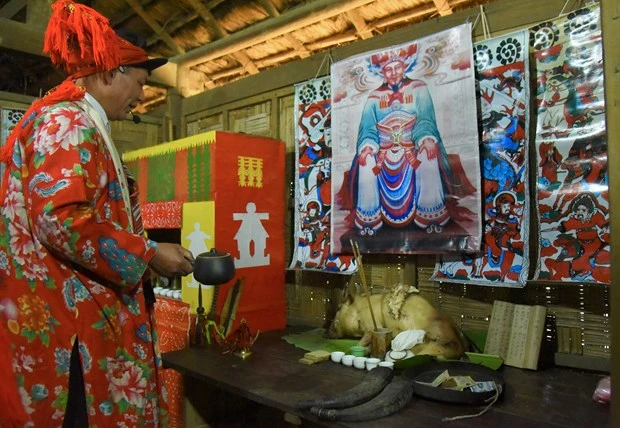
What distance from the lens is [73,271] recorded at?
5.84 feet

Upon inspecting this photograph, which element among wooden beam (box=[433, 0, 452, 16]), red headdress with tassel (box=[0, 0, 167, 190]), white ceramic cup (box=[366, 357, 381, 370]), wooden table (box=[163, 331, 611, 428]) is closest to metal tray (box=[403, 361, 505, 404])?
wooden table (box=[163, 331, 611, 428])

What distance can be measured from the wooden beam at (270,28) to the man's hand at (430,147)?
1.19 meters

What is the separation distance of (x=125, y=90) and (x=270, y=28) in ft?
7.51

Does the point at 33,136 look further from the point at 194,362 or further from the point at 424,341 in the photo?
the point at 424,341

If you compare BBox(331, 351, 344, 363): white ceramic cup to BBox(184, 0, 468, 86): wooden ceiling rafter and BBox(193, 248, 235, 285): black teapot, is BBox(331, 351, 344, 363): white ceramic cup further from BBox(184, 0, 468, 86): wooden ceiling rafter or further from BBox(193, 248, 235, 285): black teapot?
BBox(184, 0, 468, 86): wooden ceiling rafter

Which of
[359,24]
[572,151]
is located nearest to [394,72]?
[359,24]

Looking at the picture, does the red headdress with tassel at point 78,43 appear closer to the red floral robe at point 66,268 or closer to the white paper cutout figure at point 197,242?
the red floral robe at point 66,268

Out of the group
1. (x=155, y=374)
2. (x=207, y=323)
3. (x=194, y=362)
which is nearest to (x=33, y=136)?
(x=155, y=374)

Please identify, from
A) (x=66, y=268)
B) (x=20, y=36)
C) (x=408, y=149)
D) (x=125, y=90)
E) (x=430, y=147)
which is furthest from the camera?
(x=20, y=36)

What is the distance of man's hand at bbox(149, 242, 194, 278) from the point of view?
1.81 metres

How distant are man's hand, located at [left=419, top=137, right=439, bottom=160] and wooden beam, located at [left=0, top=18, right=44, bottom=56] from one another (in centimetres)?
334

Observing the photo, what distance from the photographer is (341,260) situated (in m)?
3.52

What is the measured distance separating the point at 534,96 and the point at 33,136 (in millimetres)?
2471

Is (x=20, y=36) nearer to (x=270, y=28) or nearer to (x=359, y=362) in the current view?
(x=270, y=28)
